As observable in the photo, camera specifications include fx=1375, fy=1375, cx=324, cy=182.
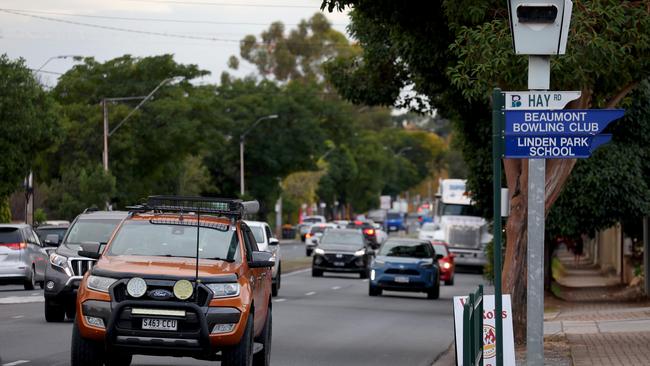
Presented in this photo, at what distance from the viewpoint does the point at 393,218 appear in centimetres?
13750

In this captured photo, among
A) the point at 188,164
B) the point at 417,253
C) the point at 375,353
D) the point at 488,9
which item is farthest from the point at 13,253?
the point at 188,164

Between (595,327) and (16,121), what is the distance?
2739 cm

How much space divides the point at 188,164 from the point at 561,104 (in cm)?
6753

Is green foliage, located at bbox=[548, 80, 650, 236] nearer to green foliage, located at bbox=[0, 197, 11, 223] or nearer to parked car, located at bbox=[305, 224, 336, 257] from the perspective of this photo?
green foliage, located at bbox=[0, 197, 11, 223]

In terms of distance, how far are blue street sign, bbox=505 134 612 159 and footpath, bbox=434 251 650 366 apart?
7.09 metres

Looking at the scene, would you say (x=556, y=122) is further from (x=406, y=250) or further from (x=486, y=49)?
(x=406, y=250)

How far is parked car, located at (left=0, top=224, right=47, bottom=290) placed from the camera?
33625 millimetres

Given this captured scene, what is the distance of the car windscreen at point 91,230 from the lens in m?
23.8

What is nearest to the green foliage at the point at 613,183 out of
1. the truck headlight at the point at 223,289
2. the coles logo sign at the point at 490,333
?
the coles logo sign at the point at 490,333

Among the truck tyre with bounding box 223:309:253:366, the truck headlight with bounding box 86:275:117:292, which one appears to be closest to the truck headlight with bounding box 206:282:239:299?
the truck tyre with bounding box 223:309:253:366

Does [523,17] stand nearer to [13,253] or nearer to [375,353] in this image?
[375,353]

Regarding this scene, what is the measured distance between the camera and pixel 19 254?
111ft

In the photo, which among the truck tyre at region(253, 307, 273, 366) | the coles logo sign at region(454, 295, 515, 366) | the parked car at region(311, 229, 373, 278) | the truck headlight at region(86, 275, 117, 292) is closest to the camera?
the coles logo sign at region(454, 295, 515, 366)

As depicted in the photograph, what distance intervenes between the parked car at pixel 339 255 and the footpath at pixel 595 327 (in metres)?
6.86
